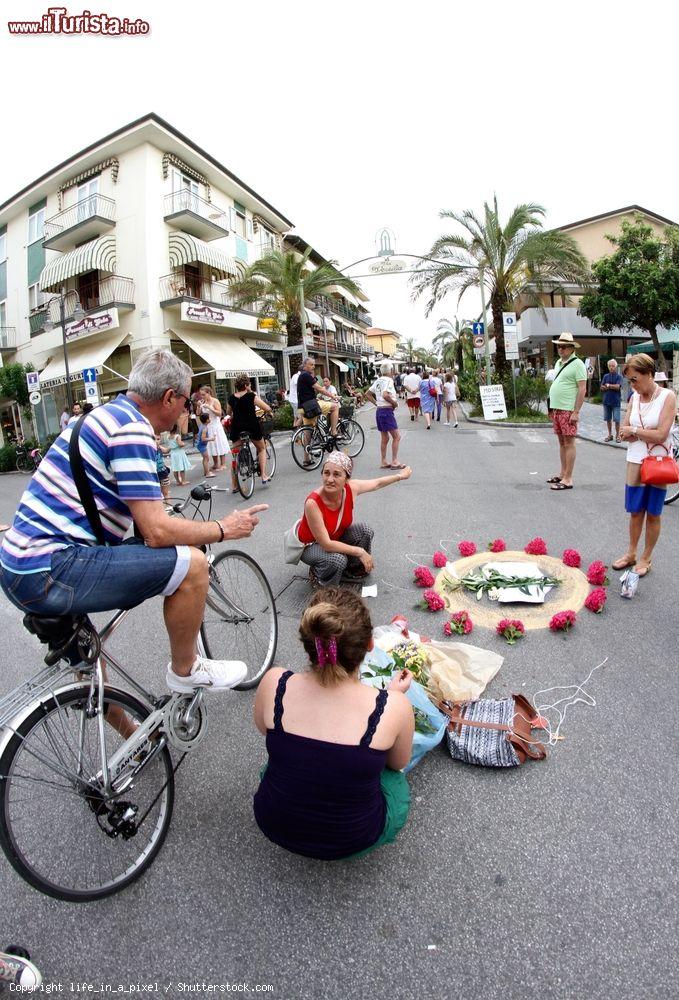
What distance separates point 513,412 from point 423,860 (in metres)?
19.6

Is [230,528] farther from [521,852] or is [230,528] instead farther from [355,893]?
[521,852]

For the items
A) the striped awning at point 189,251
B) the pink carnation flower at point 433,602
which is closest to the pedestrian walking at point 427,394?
the striped awning at point 189,251

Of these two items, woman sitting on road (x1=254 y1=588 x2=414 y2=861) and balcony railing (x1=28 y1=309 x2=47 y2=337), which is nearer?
woman sitting on road (x1=254 y1=588 x2=414 y2=861)

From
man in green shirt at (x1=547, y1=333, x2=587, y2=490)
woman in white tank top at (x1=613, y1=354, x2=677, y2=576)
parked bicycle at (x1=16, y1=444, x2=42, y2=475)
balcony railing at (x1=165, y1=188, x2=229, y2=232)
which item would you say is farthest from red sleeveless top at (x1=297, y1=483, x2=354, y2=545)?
balcony railing at (x1=165, y1=188, x2=229, y2=232)

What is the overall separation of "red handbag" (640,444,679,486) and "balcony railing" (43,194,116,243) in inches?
1016

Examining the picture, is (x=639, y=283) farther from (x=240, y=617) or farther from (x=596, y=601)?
(x=240, y=617)

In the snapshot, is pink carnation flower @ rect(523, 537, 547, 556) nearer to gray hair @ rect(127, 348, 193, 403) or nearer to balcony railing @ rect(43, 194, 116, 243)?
gray hair @ rect(127, 348, 193, 403)

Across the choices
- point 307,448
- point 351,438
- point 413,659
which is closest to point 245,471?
point 307,448

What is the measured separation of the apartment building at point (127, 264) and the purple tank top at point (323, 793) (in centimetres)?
2225

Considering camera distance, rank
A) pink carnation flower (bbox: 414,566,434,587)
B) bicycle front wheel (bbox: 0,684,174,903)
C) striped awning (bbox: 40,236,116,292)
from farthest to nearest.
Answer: striped awning (bbox: 40,236,116,292), pink carnation flower (bbox: 414,566,434,587), bicycle front wheel (bbox: 0,684,174,903)

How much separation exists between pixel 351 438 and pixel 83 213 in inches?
777

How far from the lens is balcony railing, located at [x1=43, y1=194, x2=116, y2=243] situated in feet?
80.2

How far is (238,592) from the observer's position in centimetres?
345

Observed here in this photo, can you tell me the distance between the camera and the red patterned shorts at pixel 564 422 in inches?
312
